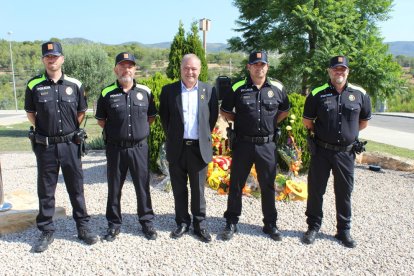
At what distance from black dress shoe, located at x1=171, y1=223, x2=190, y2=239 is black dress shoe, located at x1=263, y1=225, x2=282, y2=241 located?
895 mm

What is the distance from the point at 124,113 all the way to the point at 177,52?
4.06 meters

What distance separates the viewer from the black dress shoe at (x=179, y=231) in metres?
4.04

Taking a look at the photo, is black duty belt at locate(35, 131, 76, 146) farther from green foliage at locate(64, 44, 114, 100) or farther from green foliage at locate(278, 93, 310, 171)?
green foliage at locate(64, 44, 114, 100)

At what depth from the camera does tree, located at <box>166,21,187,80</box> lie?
24.7 ft

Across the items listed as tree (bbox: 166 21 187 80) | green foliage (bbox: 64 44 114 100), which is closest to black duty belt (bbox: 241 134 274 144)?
tree (bbox: 166 21 187 80)

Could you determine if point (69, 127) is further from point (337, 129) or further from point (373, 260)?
point (373, 260)

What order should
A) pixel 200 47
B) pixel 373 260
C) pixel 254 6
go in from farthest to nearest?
pixel 254 6, pixel 200 47, pixel 373 260

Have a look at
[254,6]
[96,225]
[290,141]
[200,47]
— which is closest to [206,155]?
[96,225]

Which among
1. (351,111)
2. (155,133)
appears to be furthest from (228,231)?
(155,133)

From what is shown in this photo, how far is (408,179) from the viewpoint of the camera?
652cm

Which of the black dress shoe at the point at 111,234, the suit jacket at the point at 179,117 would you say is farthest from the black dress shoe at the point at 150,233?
the suit jacket at the point at 179,117

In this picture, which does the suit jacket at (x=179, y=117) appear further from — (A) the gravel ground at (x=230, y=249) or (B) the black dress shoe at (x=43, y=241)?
(B) the black dress shoe at (x=43, y=241)

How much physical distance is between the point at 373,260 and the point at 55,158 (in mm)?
3332

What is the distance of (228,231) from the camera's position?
4062 mm
